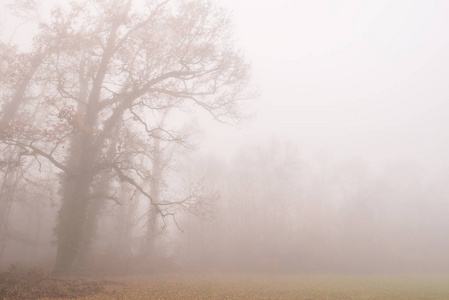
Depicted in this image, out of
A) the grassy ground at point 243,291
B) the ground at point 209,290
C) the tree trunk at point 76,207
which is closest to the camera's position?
the ground at point 209,290

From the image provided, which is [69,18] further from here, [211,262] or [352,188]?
[352,188]

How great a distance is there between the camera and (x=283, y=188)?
51.9m

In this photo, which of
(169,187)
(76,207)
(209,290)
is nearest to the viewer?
(209,290)

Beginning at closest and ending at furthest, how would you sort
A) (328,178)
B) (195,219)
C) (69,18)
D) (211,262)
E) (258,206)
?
(69,18)
(211,262)
(195,219)
(258,206)
(328,178)

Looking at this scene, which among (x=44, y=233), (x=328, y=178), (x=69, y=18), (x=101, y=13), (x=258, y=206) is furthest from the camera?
(x=328, y=178)

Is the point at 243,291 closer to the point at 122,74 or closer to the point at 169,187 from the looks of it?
the point at 122,74

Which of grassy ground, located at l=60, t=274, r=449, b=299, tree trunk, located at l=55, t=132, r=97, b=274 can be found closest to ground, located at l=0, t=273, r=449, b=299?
grassy ground, located at l=60, t=274, r=449, b=299

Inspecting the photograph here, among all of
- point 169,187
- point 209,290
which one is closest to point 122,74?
point 209,290

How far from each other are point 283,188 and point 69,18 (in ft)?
140

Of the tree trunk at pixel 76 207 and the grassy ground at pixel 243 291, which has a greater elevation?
the tree trunk at pixel 76 207

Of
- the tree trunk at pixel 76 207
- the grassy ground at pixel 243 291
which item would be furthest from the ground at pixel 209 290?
the tree trunk at pixel 76 207

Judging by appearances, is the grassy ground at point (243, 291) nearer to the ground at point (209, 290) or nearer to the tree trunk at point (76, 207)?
the ground at point (209, 290)

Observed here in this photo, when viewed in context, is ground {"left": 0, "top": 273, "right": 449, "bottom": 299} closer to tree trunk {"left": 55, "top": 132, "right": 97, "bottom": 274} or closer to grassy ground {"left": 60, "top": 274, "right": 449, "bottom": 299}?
grassy ground {"left": 60, "top": 274, "right": 449, "bottom": 299}

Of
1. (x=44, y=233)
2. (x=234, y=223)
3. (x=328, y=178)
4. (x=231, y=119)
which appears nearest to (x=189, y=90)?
(x=231, y=119)
